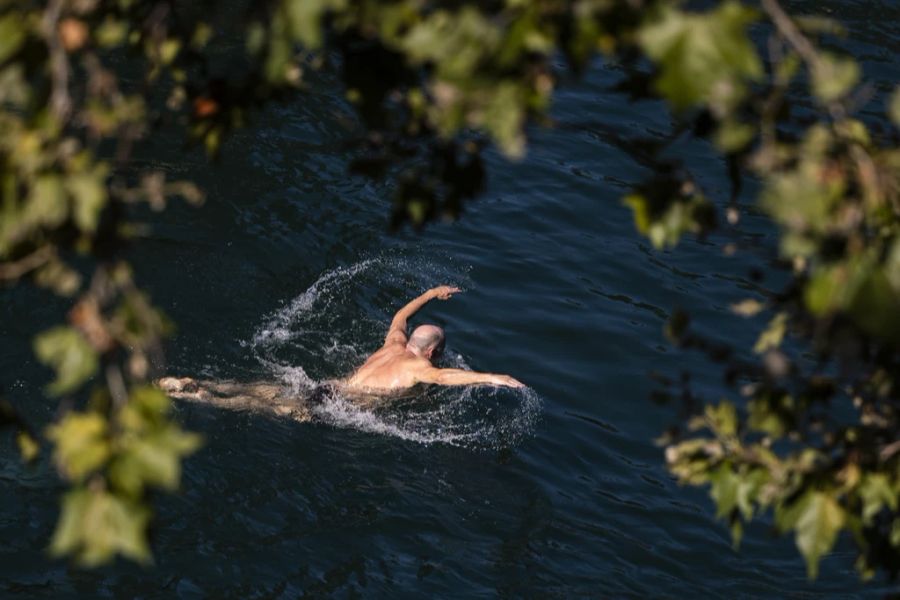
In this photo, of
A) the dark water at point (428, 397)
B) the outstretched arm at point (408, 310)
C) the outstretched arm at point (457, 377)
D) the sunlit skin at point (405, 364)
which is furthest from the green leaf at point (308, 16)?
the outstretched arm at point (408, 310)

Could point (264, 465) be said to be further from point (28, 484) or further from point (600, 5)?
point (600, 5)

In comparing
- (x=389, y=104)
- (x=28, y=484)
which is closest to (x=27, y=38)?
(x=28, y=484)

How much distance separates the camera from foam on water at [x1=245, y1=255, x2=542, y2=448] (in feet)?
38.0

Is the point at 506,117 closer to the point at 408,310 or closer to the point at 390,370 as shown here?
the point at 390,370

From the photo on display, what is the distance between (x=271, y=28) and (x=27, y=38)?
2.10 feet

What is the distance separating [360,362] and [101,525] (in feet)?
31.9

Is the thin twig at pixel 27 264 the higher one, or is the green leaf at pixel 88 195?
the green leaf at pixel 88 195

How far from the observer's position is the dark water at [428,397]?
952 centimetres

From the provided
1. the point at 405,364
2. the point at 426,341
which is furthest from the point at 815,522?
the point at 426,341

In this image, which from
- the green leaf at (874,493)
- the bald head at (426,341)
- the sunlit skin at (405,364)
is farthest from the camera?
the bald head at (426,341)

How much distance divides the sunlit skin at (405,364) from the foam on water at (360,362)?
1.09 feet

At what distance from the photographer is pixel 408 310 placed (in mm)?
12281

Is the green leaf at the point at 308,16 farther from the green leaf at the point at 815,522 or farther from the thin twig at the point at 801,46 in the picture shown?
the green leaf at the point at 815,522

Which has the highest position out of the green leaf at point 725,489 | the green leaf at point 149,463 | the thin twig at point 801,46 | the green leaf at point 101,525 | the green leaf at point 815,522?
the thin twig at point 801,46
